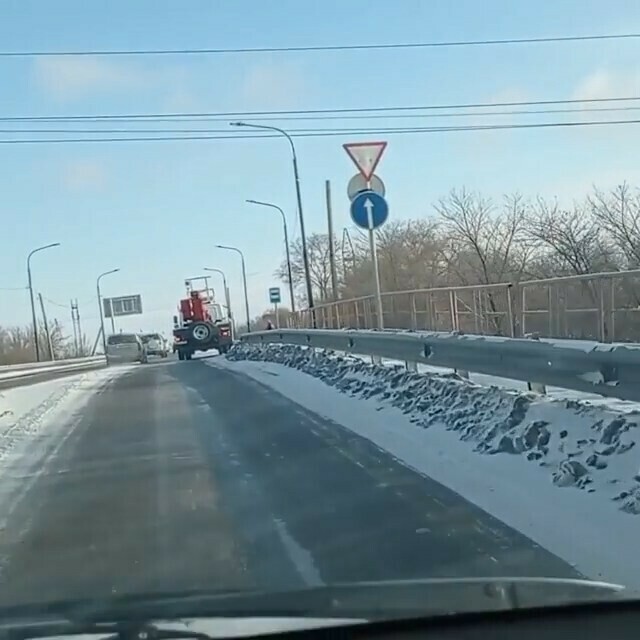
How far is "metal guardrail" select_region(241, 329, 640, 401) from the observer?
7.90m

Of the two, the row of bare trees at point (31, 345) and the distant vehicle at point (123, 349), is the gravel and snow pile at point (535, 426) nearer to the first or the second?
the distant vehicle at point (123, 349)

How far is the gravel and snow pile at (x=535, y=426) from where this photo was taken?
7758 millimetres

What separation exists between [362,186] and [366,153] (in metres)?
0.59

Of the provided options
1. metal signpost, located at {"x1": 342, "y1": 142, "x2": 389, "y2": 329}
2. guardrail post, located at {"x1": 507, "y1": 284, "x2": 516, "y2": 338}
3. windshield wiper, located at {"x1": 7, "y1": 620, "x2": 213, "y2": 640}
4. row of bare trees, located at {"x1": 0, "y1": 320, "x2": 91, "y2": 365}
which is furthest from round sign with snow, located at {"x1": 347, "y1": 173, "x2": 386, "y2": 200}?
row of bare trees, located at {"x1": 0, "y1": 320, "x2": 91, "y2": 365}

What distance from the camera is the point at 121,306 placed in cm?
9756

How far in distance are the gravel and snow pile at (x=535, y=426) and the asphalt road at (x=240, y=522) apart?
923mm

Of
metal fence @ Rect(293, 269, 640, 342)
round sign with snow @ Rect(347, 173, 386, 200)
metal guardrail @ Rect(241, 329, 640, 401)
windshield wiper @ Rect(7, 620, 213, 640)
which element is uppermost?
round sign with snow @ Rect(347, 173, 386, 200)

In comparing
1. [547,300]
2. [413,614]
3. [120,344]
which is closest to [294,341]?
[547,300]

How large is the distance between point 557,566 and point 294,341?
20406 mm

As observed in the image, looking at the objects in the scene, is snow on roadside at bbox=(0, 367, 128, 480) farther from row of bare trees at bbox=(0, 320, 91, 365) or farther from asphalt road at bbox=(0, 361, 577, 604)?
row of bare trees at bbox=(0, 320, 91, 365)

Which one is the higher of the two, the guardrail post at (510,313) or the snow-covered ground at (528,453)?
the guardrail post at (510,313)

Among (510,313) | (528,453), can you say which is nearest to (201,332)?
(510,313)

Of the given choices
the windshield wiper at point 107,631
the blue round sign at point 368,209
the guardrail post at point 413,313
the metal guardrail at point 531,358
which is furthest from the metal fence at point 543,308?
the windshield wiper at point 107,631

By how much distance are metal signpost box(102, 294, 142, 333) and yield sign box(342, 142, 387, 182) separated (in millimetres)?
83046
